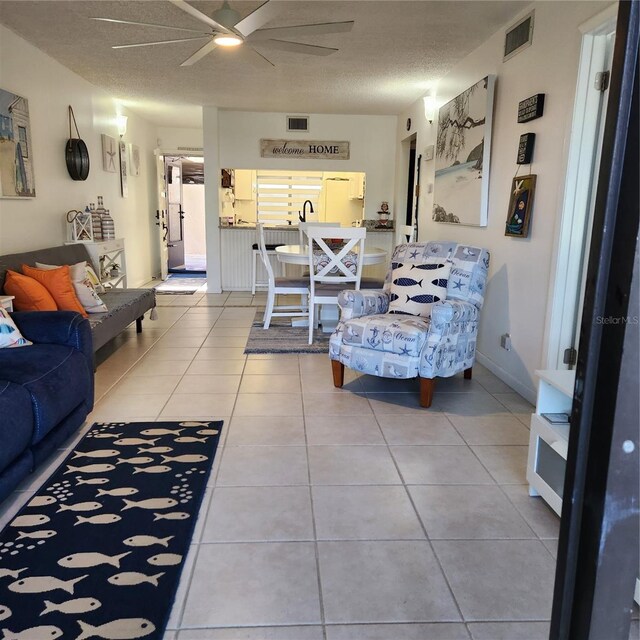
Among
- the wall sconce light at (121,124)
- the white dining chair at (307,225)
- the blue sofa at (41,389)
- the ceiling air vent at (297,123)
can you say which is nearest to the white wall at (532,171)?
the white dining chair at (307,225)

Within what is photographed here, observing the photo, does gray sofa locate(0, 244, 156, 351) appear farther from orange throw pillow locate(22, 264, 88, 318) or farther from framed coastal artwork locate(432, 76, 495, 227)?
framed coastal artwork locate(432, 76, 495, 227)

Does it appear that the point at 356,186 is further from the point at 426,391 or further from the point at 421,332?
the point at 426,391

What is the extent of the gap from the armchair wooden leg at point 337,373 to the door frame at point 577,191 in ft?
3.88

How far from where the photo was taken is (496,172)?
11.8 feet

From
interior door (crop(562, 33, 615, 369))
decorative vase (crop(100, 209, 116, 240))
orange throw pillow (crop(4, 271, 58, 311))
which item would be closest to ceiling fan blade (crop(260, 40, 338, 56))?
interior door (crop(562, 33, 615, 369))

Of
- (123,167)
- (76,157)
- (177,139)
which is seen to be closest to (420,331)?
(76,157)

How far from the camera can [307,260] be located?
14.7 ft

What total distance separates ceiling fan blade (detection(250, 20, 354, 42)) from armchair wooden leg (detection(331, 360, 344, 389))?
192 cm

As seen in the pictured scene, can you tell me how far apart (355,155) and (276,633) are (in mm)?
6480

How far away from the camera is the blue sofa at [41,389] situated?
1.87 meters

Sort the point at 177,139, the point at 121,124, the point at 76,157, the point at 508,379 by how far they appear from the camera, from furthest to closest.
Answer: the point at 177,139 < the point at 121,124 < the point at 76,157 < the point at 508,379

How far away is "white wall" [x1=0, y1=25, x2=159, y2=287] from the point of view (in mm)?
3838

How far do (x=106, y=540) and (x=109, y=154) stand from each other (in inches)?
208

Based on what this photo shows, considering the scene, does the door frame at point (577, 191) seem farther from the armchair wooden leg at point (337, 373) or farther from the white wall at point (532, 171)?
the armchair wooden leg at point (337, 373)
